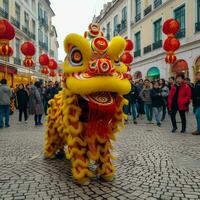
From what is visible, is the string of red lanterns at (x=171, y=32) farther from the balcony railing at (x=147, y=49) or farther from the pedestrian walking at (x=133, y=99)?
the balcony railing at (x=147, y=49)

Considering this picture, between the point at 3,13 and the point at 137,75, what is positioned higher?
the point at 3,13

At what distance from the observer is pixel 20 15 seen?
3108 centimetres

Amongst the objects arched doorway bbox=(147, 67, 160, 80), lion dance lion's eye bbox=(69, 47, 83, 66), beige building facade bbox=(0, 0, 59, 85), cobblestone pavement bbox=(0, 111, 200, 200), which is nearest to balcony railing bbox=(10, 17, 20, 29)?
beige building facade bbox=(0, 0, 59, 85)

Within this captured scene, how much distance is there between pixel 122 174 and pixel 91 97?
1.42 meters

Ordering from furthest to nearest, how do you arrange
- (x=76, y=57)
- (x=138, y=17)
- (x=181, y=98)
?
(x=138, y=17)
(x=181, y=98)
(x=76, y=57)

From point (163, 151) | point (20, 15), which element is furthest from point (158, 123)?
point (20, 15)

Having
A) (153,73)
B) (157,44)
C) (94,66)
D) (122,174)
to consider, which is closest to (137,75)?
(153,73)

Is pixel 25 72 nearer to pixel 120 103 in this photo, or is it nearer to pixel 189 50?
pixel 189 50

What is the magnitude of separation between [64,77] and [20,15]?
93.2 feet

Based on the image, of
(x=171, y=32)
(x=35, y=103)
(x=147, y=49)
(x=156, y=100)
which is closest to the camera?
(x=156, y=100)

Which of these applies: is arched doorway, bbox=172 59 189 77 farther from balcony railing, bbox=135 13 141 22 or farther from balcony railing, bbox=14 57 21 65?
balcony railing, bbox=14 57 21 65

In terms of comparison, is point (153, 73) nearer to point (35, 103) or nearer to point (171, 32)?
point (171, 32)

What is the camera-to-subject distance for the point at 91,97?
167 inches

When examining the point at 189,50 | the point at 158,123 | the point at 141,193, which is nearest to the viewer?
the point at 141,193
